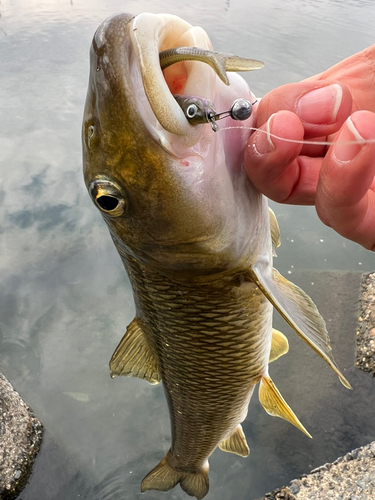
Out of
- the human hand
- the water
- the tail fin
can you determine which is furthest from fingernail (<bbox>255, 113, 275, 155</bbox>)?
the water

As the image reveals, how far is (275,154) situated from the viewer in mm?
A: 867

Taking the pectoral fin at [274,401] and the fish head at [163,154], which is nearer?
the fish head at [163,154]

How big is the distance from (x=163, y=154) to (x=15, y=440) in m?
2.36

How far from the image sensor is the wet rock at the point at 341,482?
1.84 m

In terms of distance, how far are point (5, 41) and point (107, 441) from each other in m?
6.33

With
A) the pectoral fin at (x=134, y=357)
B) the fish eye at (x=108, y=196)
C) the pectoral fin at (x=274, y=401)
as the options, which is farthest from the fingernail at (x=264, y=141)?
the pectoral fin at (x=274, y=401)

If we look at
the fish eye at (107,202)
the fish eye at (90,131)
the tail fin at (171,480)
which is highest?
the fish eye at (90,131)

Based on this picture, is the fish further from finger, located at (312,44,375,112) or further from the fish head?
finger, located at (312,44,375,112)

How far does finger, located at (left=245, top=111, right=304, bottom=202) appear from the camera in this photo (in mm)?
831

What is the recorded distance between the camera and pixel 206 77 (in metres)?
0.83

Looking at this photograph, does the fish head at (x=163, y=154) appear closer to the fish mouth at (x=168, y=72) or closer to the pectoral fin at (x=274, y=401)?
the fish mouth at (x=168, y=72)

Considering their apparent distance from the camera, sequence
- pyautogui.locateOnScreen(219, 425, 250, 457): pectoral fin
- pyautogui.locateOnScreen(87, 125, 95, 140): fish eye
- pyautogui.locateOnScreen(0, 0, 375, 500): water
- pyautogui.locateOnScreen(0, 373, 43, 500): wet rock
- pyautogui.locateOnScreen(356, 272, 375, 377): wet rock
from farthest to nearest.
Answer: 1. pyautogui.locateOnScreen(356, 272, 375, 377): wet rock
2. pyautogui.locateOnScreen(0, 0, 375, 500): water
3. pyautogui.locateOnScreen(0, 373, 43, 500): wet rock
4. pyautogui.locateOnScreen(219, 425, 250, 457): pectoral fin
5. pyautogui.locateOnScreen(87, 125, 95, 140): fish eye

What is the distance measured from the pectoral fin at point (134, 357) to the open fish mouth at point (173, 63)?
0.99 metres

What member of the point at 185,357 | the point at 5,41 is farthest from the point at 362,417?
the point at 5,41
